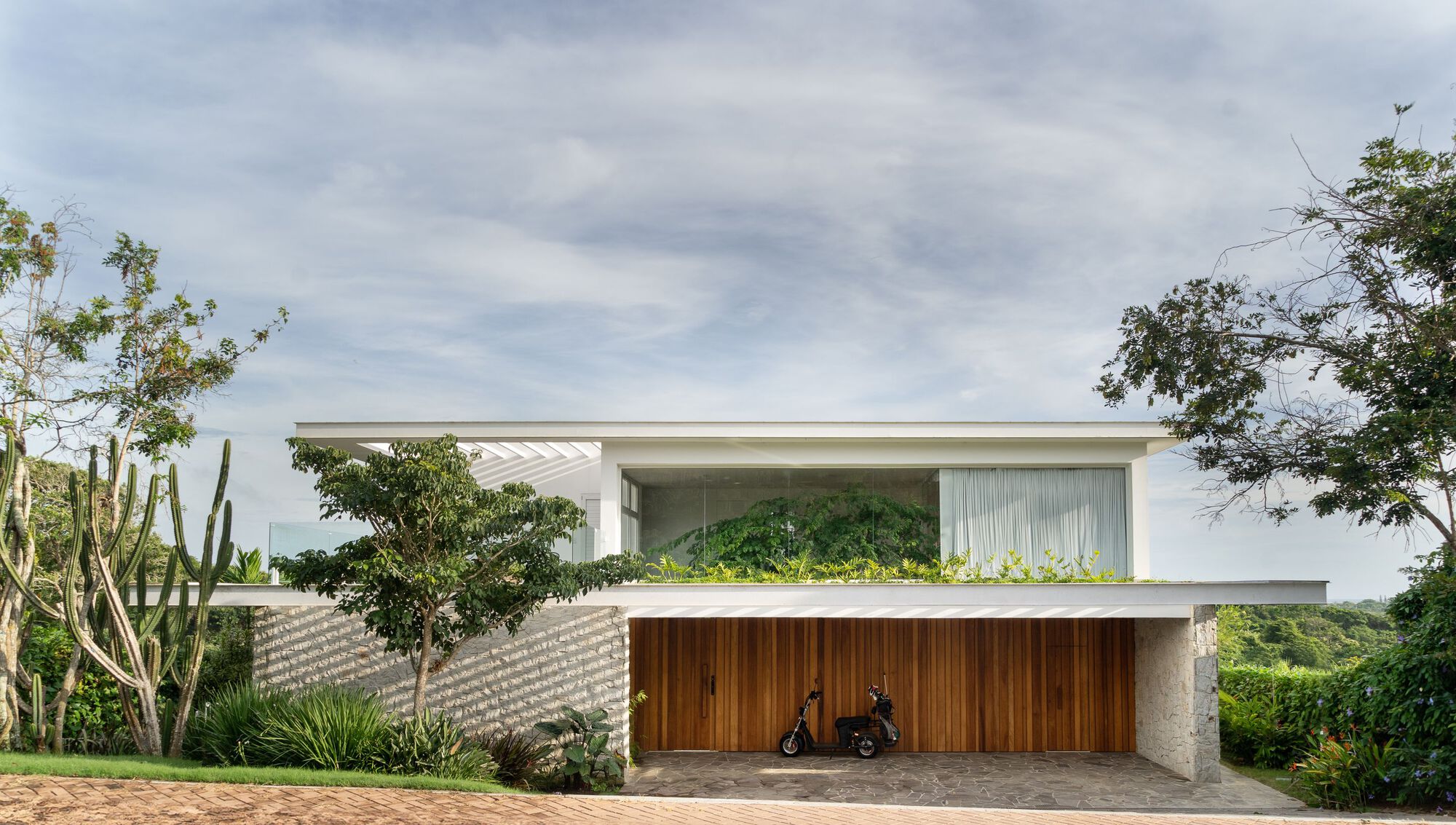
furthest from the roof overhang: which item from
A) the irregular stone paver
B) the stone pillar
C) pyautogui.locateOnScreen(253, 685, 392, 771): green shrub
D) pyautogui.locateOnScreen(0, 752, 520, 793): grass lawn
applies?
pyautogui.locateOnScreen(0, 752, 520, 793): grass lawn

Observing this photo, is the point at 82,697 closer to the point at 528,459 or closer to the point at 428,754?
the point at 428,754

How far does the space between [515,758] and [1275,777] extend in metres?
9.48

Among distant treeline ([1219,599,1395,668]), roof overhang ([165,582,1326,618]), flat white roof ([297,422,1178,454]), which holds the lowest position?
distant treeline ([1219,599,1395,668])

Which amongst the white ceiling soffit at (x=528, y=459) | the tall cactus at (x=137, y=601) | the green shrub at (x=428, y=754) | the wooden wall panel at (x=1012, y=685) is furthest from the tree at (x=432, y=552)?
the wooden wall panel at (x=1012, y=685)

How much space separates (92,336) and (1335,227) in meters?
16.0

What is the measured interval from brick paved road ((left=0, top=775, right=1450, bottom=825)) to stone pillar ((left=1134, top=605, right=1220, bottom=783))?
6.73 ft

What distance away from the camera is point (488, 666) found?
38.7 feet

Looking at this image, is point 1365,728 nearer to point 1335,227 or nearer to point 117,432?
point 1335,227

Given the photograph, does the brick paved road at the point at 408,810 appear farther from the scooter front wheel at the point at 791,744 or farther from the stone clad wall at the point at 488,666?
the scooter front wheel at the point at 791,744

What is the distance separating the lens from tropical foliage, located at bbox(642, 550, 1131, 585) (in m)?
13.0

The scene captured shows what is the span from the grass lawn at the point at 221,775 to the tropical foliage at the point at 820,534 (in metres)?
5.45

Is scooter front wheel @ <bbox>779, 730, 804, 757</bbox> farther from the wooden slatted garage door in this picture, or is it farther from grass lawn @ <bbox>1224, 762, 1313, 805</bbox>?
grass lawn @ <bbox>1224, 762, 1313, 805</bbox>

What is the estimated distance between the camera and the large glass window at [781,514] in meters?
13.9

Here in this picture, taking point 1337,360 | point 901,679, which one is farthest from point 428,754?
point 1337,360
